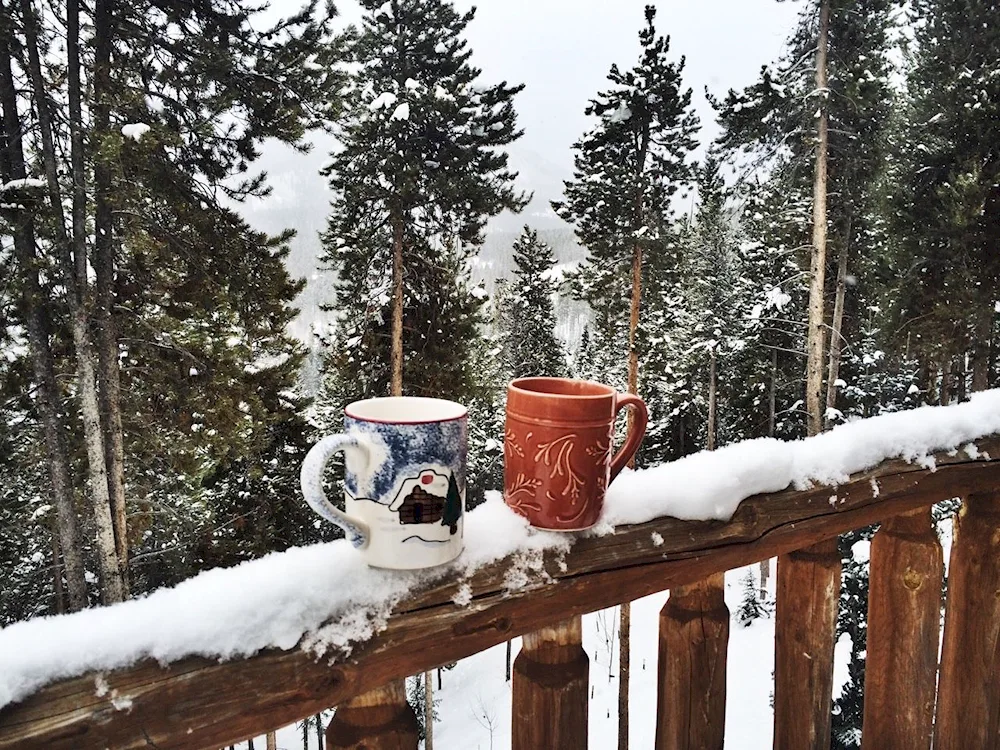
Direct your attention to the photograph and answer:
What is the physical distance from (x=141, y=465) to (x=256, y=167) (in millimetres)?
3402

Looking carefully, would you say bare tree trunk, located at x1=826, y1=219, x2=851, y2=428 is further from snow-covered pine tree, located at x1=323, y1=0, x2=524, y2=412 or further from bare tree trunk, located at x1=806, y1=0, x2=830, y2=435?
snow-covered pine tree, located at x1=323, y1=0, x2=524, y2=412

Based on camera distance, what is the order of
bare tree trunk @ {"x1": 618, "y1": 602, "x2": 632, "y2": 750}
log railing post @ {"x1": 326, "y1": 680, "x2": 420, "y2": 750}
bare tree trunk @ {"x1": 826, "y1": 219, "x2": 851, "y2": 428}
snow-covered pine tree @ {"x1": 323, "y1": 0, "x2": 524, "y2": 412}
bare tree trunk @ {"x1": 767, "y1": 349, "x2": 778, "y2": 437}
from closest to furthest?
log railing post @ {"x1": 326, "y1": 680, "x2": 420, "y2": 750}
bare tree trunk @ {"x1": 618, "y1": 602, "x2": 632, "y2": 750}
snow-covered pine tree @ {"x1": 323, "y1": 0, "x2": 524, "y2": 412}
bare tree trunk @ {"x1": 826, "y1": 219, "x2": 851, "y2": 428}
bare tree trunk @ {"x1": 767, "y1": 349, "x2": 778, "y2": 437}

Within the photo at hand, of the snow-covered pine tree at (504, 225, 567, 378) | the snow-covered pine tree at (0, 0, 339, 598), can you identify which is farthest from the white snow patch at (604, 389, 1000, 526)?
the snow-covered pine tree at (504, 225, 567, 378)

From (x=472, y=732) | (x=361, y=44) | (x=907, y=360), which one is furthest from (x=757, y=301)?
(x=472, y=732)

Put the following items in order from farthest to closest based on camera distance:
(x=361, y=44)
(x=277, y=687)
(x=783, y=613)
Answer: (x=361, y=44) → (x=783, y=613) → (x=277, y=687)

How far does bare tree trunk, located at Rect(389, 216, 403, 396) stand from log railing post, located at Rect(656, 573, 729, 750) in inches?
329

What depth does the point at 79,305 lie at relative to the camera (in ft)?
18.5

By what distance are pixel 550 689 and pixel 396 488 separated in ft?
1.08

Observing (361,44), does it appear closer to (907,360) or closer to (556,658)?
(556,658)

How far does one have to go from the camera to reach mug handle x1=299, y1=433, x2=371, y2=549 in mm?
688

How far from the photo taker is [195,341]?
20.7 ft

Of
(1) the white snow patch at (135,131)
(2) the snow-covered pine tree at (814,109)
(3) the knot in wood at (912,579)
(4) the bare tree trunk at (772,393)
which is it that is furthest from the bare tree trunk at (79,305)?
(4) the bare tree trunk at (772,393)

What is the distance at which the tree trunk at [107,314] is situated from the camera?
546 cm

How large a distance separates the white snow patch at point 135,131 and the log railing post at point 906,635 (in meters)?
5.72
